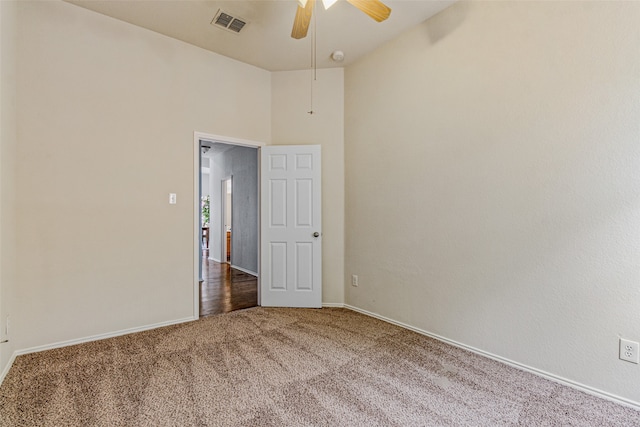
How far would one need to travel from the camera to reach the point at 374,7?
2.07 m

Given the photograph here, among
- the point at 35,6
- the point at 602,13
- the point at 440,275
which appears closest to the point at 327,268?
the point at 440,275

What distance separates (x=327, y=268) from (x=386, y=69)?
246cm

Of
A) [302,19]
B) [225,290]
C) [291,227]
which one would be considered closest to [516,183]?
[302,19]

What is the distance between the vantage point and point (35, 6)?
254 cm

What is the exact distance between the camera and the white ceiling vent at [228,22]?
2.85 metres

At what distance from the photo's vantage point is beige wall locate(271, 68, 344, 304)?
3846 millimetres

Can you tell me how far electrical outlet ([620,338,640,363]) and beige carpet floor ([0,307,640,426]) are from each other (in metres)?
0.29

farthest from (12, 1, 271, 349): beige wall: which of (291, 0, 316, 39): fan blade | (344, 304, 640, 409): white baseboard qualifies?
(344, 304, 640, 409): white baseboard

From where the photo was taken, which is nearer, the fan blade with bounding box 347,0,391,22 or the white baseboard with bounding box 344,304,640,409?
the white baseboard with bounding box 344,304,640,409

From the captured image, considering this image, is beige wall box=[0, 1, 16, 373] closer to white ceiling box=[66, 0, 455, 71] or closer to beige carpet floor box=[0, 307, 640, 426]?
beige carpet floor box=[0, 307, 640, 426]

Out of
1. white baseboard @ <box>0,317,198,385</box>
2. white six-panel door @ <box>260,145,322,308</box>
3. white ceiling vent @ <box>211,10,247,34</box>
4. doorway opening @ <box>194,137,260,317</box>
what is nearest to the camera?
white baseboard @ <box>0,317,198,385</box>

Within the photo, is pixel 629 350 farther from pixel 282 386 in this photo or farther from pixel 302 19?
pixel 302 19

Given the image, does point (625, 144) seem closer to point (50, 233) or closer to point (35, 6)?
point (50, 233)

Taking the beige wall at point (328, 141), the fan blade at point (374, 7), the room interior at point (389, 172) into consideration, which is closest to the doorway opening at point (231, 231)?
the room interior at point (389, 172)
